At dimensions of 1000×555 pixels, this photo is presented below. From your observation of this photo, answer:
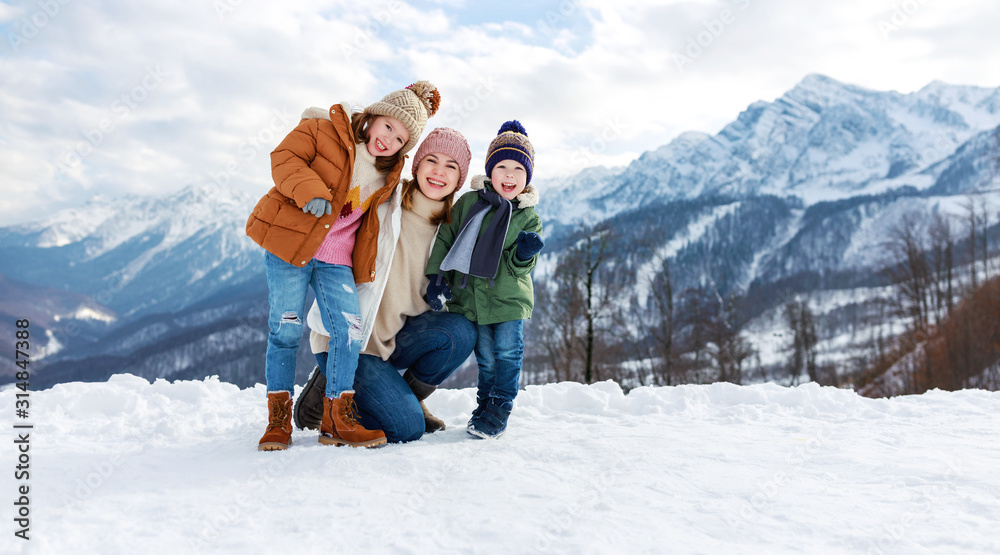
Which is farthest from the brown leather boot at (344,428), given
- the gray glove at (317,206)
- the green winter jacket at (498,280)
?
the gray glove at (317,206)

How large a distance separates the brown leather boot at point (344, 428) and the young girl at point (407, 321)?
173 millimetres

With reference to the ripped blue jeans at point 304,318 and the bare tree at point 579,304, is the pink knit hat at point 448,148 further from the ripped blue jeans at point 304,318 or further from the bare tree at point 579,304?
the bare tree at point 579,304

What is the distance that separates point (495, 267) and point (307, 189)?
3.84 ft

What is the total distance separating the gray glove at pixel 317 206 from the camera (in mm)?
2676

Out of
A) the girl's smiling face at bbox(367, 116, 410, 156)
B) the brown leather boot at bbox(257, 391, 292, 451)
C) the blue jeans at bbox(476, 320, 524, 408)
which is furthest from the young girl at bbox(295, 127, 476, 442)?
the brown leather boot at bbox(257, 391, 292, 451)

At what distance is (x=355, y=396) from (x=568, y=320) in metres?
13.2

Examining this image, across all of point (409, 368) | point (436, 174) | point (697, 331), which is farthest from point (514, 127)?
point (697, 331)

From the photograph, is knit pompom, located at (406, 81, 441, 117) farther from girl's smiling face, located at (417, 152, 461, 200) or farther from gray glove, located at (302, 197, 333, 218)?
gray glove, located at (302, 197, 333, 218)

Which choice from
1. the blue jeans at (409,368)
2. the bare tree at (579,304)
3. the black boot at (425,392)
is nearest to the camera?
the blue jeans at (409,368)

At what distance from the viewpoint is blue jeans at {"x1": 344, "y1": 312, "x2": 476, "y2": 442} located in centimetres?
301

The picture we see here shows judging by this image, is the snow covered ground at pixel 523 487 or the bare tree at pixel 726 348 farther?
the bare tree at pixel 726 348

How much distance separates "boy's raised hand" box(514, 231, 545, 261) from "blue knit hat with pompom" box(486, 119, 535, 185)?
19.2 inches

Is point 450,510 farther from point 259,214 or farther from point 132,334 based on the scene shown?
point 132,334

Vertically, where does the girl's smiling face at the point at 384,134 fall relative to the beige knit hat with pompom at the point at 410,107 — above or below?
below
